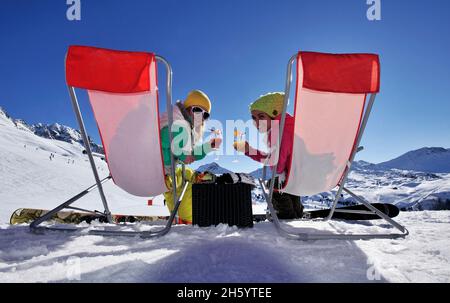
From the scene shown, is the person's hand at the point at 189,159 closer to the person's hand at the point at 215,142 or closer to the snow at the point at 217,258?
the person's hand at the point at 215,142

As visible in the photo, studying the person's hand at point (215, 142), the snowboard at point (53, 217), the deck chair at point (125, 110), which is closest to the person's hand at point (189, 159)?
the person's hand at point (215, 142)

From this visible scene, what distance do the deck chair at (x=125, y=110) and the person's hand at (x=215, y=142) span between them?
963 millimetres

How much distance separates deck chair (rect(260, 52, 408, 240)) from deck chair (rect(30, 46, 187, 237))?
1077 mm

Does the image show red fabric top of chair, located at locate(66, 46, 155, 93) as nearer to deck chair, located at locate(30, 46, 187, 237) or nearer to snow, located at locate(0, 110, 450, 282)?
deck chair, located at locate(30, 46, 187, 237)

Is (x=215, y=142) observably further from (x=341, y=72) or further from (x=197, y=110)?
(x=341, y=72)

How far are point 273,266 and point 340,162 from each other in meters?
1.48

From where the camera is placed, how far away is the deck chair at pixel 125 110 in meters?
2.30

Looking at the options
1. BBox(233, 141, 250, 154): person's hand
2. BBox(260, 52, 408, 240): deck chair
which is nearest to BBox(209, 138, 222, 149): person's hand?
BBox(233, 141, 250, 154): person's hand

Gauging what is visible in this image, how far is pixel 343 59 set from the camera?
7.18 ft

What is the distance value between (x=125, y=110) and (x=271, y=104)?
1710mm

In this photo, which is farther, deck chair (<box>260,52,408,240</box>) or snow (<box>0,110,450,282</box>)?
deck chair (<box>260,52,408,240</box>)

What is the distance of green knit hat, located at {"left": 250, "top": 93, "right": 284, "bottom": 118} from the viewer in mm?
3340
